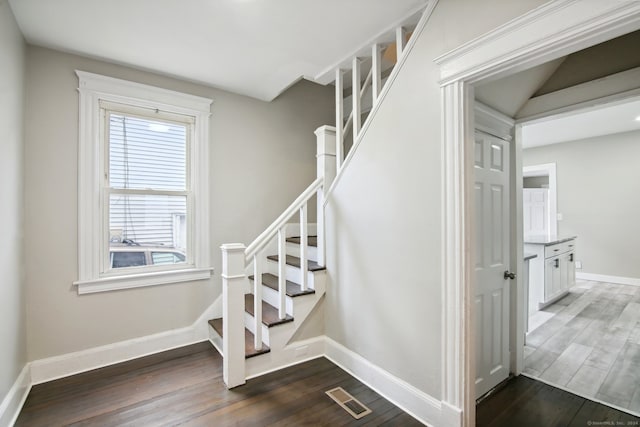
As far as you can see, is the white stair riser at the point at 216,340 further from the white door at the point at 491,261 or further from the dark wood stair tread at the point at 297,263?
the white door at the point at 491,261

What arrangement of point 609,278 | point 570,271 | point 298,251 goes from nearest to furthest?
1. point 298,251
2. point 570,271
3. point 609,278

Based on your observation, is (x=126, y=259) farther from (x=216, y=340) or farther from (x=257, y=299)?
(x=257, y=299)

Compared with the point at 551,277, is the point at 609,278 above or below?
below

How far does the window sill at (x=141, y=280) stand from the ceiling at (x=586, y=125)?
4.47 m

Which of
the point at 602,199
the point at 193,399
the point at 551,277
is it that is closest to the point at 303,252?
the point at 193,399

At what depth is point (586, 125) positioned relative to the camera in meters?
4.83

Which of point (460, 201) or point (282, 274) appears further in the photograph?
point (282, 274)

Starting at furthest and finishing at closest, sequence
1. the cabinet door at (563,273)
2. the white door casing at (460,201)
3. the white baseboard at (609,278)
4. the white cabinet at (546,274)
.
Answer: the white baseboard at (609,278) → the cabinet door at (563,273) → the white cabinet at (546,274) → the white door casing at (460,201)

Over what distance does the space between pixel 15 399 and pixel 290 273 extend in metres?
2.02

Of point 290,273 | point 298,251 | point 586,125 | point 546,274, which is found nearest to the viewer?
point 290,273

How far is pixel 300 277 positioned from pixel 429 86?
1.85 metres

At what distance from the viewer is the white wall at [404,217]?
1732 millimetres

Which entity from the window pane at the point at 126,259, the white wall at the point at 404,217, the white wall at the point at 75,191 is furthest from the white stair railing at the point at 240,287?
the window pane at the point at 126,259

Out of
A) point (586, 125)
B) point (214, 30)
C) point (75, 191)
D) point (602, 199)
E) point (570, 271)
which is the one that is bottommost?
point (570, 271)
